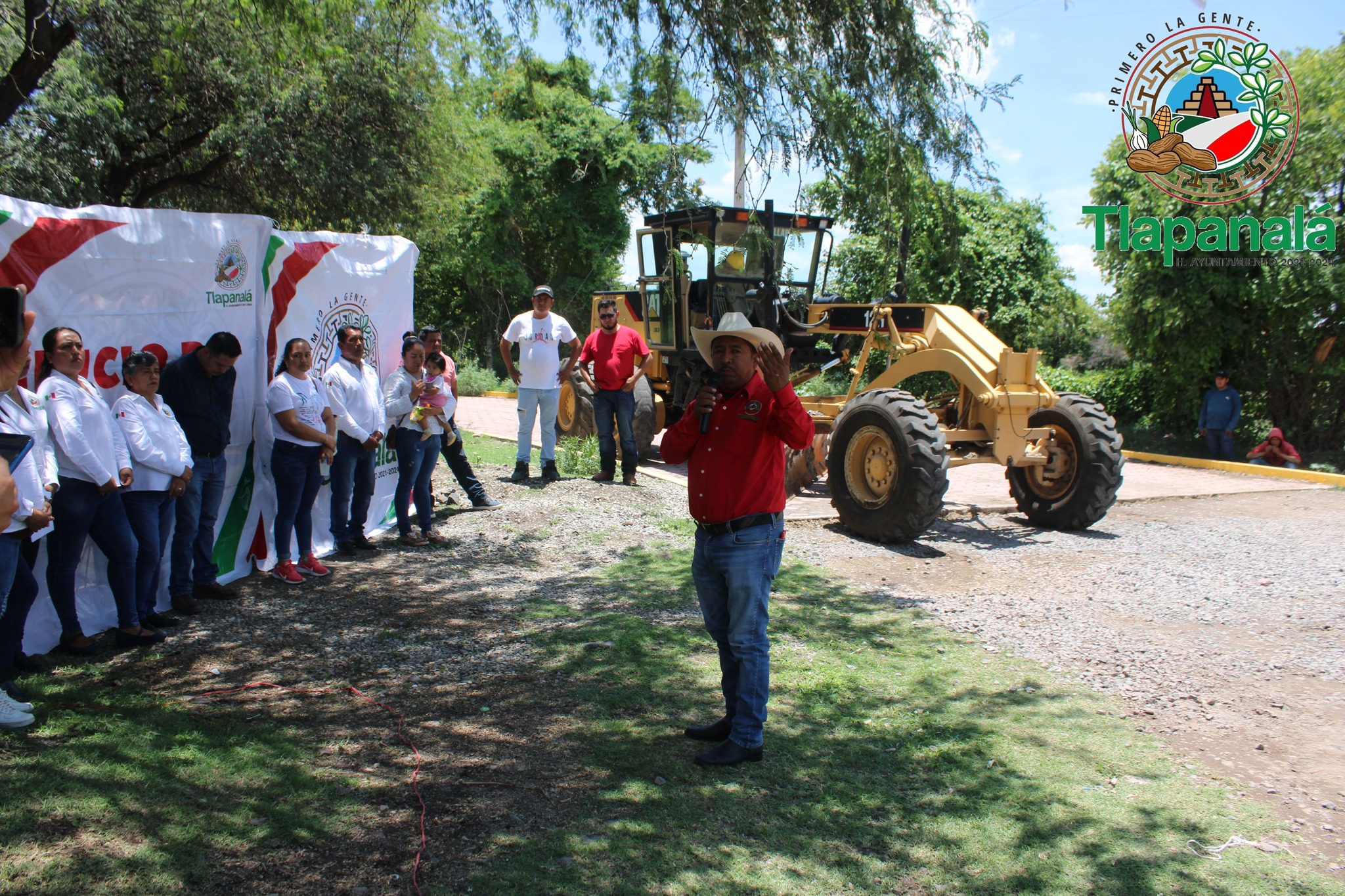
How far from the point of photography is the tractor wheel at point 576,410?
13.3m

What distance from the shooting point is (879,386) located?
9.97 m

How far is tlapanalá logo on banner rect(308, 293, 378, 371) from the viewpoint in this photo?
733 centimetres

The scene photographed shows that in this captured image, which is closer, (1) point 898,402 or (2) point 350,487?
(2) point 350,487

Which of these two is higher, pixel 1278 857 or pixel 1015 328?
pixel 1015 328

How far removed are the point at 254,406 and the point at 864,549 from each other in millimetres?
5020

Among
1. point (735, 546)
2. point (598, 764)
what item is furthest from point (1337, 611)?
point (598, 764)

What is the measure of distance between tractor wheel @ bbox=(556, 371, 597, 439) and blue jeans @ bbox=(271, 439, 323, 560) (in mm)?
6282

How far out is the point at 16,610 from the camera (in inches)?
182

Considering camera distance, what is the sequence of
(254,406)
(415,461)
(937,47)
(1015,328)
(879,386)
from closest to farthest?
1. (937,47)
2. (254,406)
3. (415,461)
4. (879,386)
5. (1015,328)

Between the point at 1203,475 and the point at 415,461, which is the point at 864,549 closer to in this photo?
the point at 415,461

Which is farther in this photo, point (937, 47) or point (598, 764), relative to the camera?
point (937, 47)

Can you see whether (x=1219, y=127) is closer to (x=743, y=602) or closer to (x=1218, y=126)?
(x=1218, y=126)

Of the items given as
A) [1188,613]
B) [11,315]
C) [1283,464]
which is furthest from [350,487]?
[1283,464]

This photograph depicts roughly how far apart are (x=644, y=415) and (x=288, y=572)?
624cm
